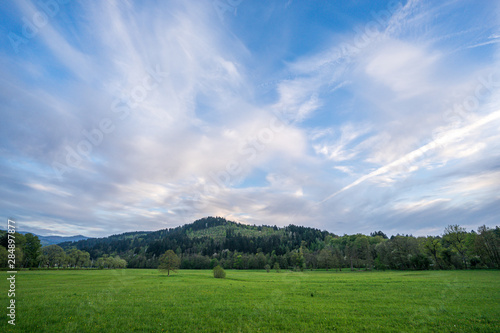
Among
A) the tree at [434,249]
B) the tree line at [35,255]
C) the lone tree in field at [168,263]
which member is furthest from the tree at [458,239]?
the tree line at [35,255]

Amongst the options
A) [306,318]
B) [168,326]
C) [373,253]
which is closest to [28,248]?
[168,326]

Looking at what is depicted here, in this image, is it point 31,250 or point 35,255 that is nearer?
point 31,250

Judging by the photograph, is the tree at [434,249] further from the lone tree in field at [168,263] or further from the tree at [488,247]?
the lone tree in field at [168,263]

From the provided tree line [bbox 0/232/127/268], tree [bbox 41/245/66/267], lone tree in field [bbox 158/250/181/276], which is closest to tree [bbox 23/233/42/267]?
tree line [bbox 0/232/127/268]

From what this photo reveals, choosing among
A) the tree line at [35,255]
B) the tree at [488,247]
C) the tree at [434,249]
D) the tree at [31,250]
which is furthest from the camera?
the tree at [31,250]

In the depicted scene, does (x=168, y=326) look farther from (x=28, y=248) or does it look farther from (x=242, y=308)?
(x=28, y=248)

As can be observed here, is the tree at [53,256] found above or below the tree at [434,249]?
below

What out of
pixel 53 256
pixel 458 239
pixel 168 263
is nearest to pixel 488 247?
pixel 458 239

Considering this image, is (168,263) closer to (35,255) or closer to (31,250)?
(35,255)

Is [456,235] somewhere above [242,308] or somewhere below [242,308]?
above

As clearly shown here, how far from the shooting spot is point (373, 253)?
121 meters

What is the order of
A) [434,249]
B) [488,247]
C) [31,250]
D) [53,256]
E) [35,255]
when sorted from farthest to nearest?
[53,256] → [35,255] → [31,250] → [434,249] → [488,247]

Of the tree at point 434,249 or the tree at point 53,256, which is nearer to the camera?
the tree at point 434,249

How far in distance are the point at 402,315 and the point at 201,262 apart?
147m
